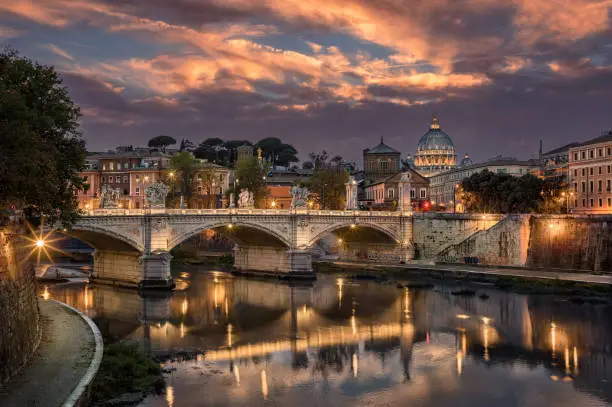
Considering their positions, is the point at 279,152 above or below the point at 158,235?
above

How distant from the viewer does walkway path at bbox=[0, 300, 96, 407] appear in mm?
18312

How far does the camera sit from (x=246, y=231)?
203 feet

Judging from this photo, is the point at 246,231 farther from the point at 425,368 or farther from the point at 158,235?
the point at 425,368

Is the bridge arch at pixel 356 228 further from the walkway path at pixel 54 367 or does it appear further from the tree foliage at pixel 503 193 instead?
the walkway path at pixel 54 367

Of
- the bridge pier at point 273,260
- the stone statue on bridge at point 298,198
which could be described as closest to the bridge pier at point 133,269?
the bridge pier at point 273,260

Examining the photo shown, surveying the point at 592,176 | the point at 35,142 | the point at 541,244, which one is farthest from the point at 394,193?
the point at 35,142

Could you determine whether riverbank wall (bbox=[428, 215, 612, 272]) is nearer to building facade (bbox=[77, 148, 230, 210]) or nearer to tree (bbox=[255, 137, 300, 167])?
building facade (bbox=[77, 148, 230, 210])

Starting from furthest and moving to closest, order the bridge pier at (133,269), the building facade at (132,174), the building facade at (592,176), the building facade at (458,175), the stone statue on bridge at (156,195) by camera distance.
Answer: the building facade at (458,175)
the building facade at (132,174)
the building facade at (592,176)
the stone statue on bridge at (156,195)
the bridge pier at (133,269)

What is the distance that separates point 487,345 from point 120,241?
29.6 m

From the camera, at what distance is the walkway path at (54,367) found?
18.3 m

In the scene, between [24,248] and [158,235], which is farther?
[158,235]

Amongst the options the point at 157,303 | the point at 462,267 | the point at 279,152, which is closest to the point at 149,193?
the point at 157,303

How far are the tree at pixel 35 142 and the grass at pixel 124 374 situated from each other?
6330 millimetres

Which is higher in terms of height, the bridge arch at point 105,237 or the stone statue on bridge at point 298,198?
the stone statue on bridge at point 298,198
